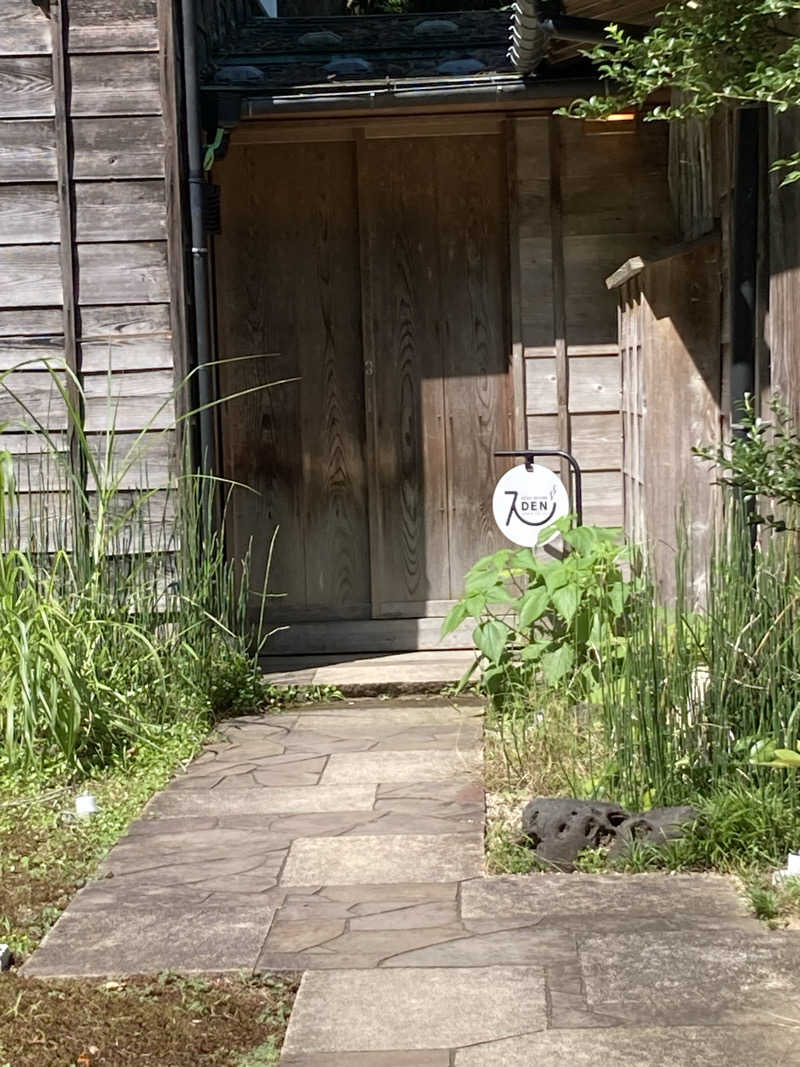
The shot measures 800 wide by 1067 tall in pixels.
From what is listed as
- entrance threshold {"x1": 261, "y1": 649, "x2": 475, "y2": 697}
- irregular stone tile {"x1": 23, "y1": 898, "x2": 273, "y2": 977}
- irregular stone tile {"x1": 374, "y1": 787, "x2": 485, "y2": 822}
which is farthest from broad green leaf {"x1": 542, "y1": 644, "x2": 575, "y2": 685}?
irregular stone tile {"x1": 23, "y1": 898, "x2": 273, "y2": 977}

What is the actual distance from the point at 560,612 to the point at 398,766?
0.75m

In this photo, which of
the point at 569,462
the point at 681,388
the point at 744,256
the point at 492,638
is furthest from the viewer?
the point at 569,462

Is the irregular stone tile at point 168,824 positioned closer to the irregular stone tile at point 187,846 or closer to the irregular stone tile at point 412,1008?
the irregular stone tile at point 187,846

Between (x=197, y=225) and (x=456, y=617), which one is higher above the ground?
(x=197, y=225)

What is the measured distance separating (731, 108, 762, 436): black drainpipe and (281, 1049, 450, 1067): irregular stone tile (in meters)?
2.68

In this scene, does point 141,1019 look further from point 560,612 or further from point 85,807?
point 560,612

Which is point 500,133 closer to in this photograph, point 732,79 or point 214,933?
point 732,79

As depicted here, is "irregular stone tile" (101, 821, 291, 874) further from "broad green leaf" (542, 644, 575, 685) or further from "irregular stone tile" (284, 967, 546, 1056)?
"broad green leaf" (542, 644, 575, 685)

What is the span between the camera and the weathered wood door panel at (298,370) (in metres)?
7.16

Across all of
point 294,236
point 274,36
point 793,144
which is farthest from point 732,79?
point 274,36

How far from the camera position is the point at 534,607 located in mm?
5219

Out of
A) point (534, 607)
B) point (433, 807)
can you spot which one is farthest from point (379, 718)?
point (433, 807)

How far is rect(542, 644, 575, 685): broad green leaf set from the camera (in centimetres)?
505

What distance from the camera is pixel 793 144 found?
4594mm
